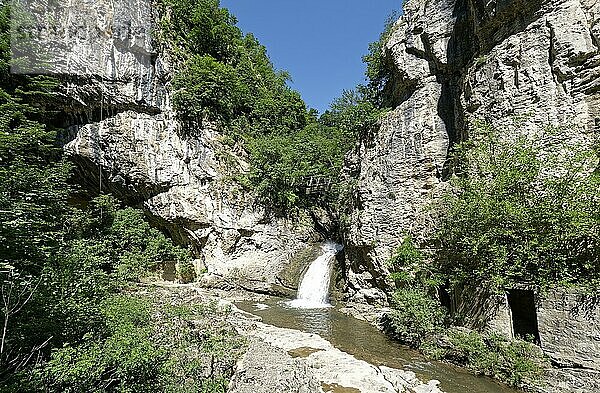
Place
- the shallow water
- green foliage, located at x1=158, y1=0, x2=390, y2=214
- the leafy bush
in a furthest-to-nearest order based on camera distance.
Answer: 1. green foliage, located at x1=158, y1=0, x2=390, y2=214
2. the leafy bush
3. the shallow water

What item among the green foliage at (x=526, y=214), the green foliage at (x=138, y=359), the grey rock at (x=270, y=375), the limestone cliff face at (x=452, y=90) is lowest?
the grey rock at (x=270, y=375)

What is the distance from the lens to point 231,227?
1797cm

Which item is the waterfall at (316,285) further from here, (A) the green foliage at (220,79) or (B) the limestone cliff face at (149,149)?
(A) the green foliage at (220,79)

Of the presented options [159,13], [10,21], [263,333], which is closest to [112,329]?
[263,333]

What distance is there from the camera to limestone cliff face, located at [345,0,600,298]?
834 centimetres

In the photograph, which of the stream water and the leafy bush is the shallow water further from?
the leafy bush

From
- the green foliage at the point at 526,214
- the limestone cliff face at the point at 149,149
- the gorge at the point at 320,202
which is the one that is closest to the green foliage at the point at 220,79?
the gorge at the point at 320,202

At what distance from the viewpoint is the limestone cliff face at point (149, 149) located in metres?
15.2

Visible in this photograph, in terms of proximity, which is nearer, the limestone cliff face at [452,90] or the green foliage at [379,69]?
the limestone cliff face at [452,90]

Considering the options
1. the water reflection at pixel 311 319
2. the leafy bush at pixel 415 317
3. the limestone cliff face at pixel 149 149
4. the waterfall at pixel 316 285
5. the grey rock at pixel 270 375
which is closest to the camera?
the grey rock at pixel 270 375

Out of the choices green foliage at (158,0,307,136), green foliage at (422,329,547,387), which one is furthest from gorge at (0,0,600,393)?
green foliage at (158,0,307,136)

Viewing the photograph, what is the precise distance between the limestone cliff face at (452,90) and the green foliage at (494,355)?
14.2ft

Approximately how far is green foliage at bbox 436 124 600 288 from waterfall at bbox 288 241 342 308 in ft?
22.4

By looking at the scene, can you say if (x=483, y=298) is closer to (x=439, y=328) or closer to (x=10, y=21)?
(x=439, y=328)
